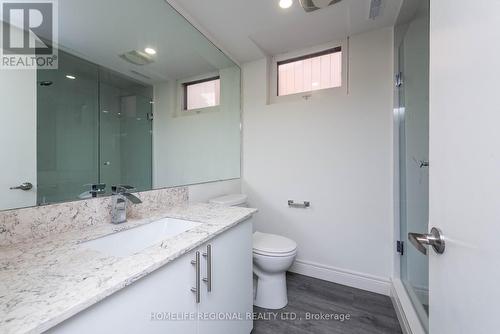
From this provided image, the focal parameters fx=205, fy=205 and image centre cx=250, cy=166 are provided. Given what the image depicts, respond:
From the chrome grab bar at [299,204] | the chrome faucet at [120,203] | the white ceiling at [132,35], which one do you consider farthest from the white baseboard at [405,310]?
the white ceiling at [132,35]

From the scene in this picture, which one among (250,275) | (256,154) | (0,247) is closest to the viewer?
(0,247)

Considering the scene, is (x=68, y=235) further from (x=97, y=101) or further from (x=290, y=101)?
(x=290, y=101)

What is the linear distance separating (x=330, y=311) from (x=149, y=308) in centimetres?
147

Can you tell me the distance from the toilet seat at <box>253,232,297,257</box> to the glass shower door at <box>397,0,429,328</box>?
0.84 metres

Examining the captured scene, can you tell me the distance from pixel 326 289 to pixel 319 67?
2.16 metres

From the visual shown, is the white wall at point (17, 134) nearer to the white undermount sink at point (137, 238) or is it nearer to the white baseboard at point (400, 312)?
the white undermount sink at point (137, 238)

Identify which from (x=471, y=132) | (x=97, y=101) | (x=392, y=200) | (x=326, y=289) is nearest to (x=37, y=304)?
(x=471, y=132)

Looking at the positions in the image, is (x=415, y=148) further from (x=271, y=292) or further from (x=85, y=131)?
(x=85, y=131)

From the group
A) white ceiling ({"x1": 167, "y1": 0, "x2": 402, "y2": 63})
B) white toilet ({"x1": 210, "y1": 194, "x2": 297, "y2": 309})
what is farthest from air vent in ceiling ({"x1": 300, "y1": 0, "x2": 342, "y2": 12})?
white toilet ({"x1": 210, "y1": 194, "x2": 297, "y2": 309})

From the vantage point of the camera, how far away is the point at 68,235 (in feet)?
3.05

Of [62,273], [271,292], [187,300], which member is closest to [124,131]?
[62,273]

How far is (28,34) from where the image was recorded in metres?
1.05

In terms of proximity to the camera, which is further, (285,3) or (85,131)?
(285,3)

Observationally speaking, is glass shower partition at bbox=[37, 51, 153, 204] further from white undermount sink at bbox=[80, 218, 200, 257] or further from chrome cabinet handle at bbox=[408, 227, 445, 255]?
chrome cabinet handle at bbox=[408, 227, 445, 255]
